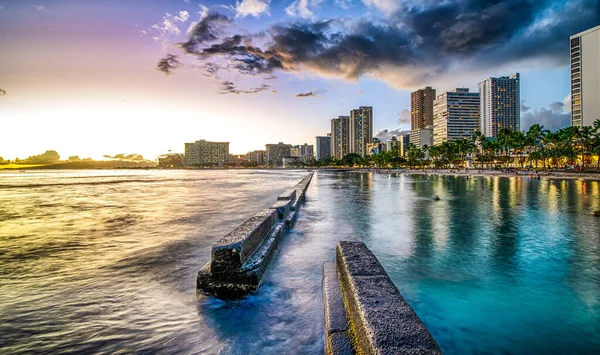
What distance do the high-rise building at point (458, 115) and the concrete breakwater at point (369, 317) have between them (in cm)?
20803

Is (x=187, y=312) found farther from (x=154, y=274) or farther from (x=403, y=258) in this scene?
(x=403, y=258)

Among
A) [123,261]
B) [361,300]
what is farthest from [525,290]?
[123,261]

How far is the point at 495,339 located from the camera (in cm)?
357

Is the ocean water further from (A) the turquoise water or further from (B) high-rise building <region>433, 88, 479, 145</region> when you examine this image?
(B) high-rise building <region>433, 88, 479, 145</region>

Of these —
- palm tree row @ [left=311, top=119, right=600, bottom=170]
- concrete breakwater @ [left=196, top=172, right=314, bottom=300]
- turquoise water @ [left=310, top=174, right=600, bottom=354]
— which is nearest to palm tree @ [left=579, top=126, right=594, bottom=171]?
palm tree row @ [left=311, top=119, right=600, bottom=170]

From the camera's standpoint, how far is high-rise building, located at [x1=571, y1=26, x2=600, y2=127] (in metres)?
117

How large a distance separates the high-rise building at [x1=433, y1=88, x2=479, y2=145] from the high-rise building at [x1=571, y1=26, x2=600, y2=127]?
2442 inches

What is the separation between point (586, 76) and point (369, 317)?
175m

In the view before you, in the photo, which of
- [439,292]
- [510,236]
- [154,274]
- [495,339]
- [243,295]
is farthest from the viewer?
[510,236]

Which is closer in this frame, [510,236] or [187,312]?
[187,312]

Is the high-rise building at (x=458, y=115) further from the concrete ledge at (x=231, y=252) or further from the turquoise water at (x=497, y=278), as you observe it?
the concrete ledge at (x=231, y=252)

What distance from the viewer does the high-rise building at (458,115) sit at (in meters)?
189

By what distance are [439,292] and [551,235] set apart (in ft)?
23.3

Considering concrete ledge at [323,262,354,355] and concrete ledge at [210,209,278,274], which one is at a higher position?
concrete ledge at [210,209,278,274]
